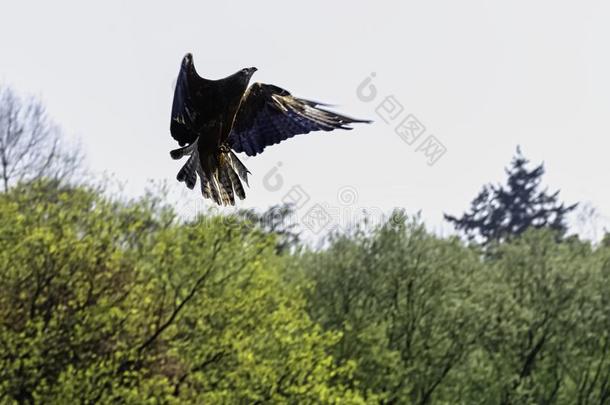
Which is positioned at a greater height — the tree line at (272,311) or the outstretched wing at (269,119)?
the tree line at (272,311)

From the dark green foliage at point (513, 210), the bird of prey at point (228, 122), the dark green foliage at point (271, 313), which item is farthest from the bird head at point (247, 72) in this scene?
the dark green foliage at point (513, 210)

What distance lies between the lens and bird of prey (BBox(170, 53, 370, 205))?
7.89m

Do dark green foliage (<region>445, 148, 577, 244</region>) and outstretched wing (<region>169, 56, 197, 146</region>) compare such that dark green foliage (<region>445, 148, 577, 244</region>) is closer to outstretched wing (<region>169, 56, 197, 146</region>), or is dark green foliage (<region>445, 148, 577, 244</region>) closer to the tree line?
the tree line

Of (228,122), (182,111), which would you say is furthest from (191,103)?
(228,122)

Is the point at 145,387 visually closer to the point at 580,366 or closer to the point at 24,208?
the point at 24,208

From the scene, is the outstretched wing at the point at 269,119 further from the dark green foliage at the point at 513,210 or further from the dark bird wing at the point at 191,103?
the dark green foliage at the point at 513,210

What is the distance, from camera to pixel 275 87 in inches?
369

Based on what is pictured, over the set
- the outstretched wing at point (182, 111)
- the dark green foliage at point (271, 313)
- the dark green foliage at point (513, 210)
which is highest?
the dark green foliage at point (513, 210)

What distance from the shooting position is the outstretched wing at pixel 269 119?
862 cm

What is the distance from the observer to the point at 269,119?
8922 millimetres

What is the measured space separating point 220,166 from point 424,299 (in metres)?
30.7

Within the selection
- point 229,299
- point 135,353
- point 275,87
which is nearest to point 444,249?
point 229,299

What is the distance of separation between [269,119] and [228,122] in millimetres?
1103

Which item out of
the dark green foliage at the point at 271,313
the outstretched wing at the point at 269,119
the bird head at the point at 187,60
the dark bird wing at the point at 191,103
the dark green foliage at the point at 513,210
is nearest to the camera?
the dark bird wing at the point at 191,103
